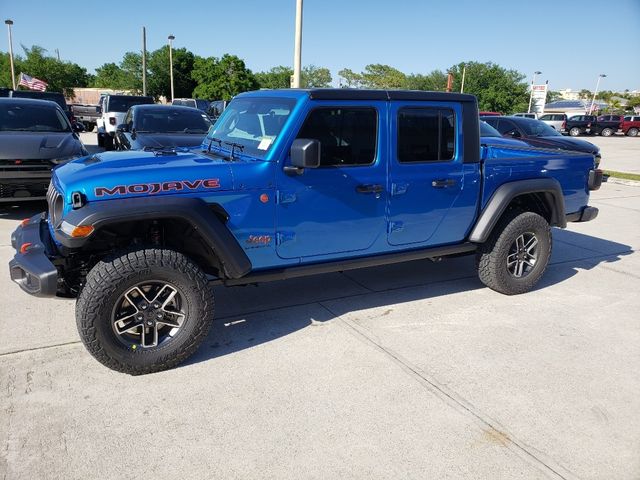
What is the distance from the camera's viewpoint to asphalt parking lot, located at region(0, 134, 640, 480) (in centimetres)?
259

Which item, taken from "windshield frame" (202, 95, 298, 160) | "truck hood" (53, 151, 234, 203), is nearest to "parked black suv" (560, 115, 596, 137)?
"windshield frame" (202, 95, 298, 160)

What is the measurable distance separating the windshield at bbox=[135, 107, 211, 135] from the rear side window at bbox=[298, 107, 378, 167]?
223 inches

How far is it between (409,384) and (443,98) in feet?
8.08

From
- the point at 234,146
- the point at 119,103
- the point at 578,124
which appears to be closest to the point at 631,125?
the point at 578,124

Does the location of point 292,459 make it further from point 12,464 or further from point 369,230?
point 369,230

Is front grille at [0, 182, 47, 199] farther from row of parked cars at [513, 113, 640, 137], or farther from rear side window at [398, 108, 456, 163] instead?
row of parked cars at [513, 113, 640, 137]

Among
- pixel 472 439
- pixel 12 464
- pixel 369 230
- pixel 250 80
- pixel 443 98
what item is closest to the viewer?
pixel 12 464

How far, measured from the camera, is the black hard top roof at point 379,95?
12.2 feet

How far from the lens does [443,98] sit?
434 centimetres

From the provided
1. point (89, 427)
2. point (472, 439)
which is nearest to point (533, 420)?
point (472, 439)


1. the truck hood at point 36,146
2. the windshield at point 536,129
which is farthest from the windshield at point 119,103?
the windshield at point 536,129

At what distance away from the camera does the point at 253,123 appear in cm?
399

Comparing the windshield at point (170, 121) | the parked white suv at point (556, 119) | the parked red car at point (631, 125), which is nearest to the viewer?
the windshield at point (170, 121)

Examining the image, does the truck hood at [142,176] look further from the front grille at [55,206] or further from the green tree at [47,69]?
the green tree at [47,69]
